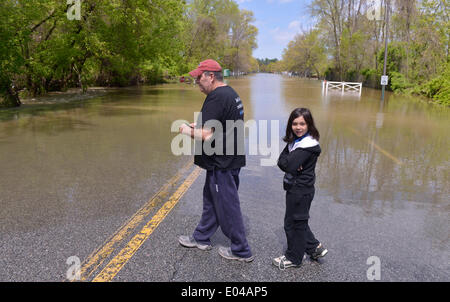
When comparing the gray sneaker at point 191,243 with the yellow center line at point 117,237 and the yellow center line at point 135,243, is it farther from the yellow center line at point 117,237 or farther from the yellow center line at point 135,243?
the yellow center line at point 117,237

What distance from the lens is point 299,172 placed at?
3156 mm

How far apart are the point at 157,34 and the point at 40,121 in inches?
707

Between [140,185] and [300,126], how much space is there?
340 cm

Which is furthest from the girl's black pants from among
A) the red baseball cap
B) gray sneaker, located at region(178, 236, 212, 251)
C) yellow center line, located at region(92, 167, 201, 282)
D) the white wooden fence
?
the white wooden fence

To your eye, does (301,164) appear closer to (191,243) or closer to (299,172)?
(299,172)

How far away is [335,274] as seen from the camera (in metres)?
3.26

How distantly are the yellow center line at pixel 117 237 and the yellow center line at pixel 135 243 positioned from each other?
Result: 0.34 ft

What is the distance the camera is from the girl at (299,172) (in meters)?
3.09

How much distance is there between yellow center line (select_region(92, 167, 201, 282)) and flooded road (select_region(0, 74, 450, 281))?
338 mm

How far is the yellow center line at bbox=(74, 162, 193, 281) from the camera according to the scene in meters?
3.31

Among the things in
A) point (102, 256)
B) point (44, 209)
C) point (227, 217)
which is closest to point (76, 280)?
point (102, 256)

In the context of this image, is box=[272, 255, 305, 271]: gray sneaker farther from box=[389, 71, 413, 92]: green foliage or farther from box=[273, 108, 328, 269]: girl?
box=[389, 71, 413, 92]: green foliage

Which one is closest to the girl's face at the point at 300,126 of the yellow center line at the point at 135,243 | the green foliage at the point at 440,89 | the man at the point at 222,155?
the man at the point at 222,155
